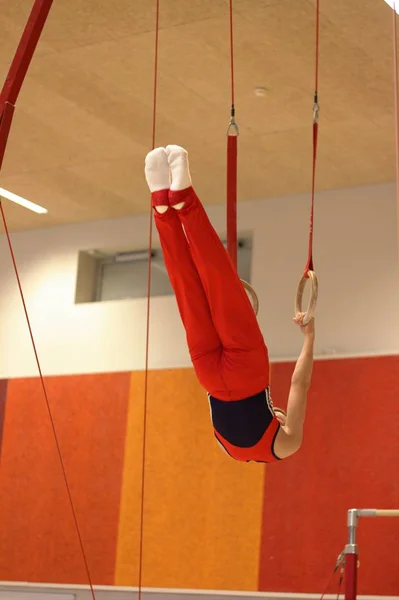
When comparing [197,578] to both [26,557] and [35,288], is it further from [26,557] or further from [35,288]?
[35,288]

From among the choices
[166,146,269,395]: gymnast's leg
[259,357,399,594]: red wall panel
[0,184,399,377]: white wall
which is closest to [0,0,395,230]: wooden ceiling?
[0,184,399,377]: white wall

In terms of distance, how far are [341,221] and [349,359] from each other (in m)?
1.13

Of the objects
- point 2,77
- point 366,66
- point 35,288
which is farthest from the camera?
point 35,288

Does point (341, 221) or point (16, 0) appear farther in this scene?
point (341, 221)

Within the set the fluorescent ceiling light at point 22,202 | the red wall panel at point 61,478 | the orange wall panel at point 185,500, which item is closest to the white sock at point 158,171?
the orange wall panel at point 185,500

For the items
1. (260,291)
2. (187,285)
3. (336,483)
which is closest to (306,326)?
(187,285)

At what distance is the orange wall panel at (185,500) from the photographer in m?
6.22

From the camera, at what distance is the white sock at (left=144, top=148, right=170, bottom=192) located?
3566mm

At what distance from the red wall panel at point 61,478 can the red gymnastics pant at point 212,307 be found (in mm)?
3232

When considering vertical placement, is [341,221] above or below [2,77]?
below

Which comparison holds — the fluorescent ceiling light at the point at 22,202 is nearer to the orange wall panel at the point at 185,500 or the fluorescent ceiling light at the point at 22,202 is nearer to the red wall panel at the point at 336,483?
the orange wall panel at the point at 185,500

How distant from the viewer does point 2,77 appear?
18.8ft

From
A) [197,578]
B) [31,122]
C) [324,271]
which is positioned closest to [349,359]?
[324,271]

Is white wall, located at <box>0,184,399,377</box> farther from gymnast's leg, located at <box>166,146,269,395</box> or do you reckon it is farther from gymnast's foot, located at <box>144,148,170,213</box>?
gymnast's foot, located at <box>144,148,170,213</box>
